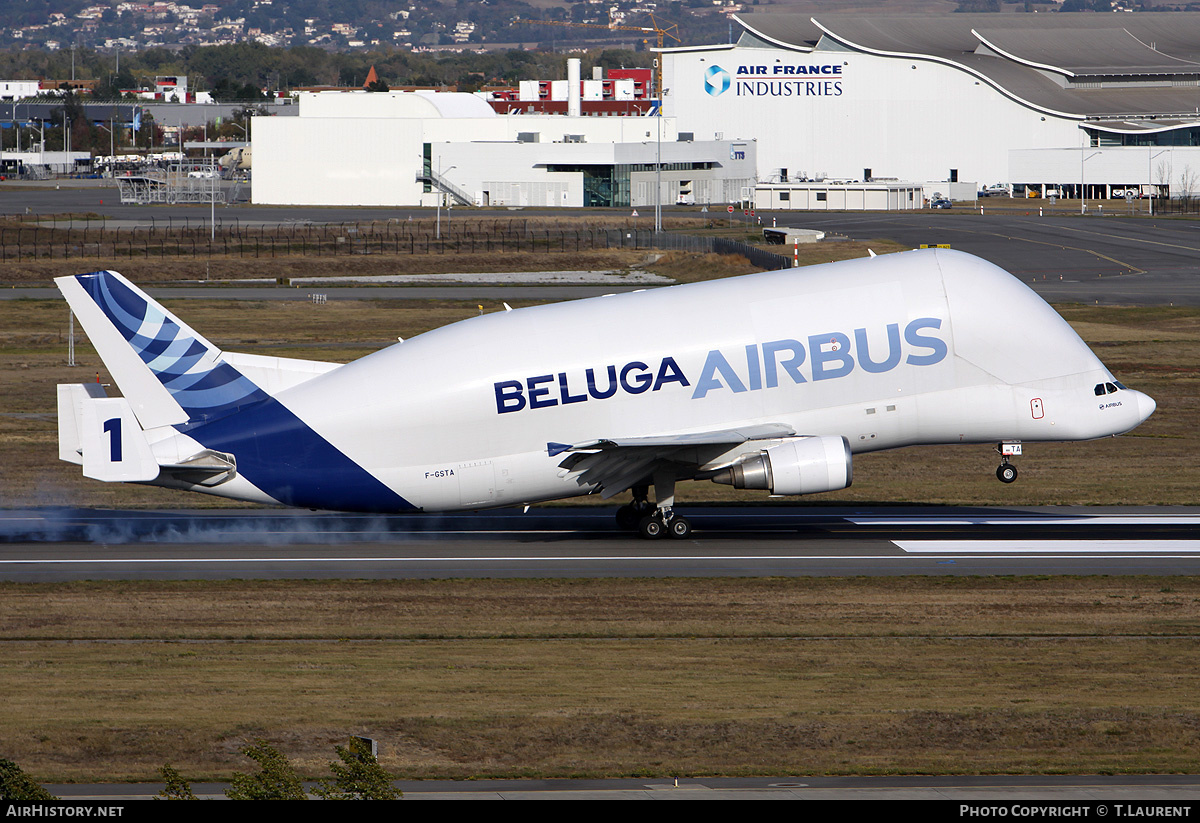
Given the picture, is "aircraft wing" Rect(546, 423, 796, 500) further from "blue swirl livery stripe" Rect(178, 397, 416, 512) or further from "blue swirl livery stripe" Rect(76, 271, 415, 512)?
"blue swirl livery stripe" Rect(178, 397, 416, 512)

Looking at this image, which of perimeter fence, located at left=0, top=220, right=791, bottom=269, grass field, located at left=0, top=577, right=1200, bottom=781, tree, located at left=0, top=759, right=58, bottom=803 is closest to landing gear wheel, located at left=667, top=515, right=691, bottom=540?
grass field, located at left=0, top=577, right=1200, bottom=781

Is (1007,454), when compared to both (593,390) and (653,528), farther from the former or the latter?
(593,390)

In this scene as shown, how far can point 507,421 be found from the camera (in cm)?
3459

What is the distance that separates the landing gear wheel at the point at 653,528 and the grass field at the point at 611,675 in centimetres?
483

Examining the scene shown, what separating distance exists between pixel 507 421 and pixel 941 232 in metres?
115

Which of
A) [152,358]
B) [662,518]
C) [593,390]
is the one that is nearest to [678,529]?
[662,518]

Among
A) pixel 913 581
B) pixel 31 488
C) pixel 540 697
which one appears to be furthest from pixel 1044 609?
pixel 31 488

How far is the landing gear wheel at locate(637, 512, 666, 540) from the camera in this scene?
Answer: 37500 millimetres

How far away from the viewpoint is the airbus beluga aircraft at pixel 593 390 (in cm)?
3438

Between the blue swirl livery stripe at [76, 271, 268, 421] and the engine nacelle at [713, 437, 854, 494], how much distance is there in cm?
1263

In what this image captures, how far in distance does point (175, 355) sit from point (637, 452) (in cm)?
1189

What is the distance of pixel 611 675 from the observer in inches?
1005

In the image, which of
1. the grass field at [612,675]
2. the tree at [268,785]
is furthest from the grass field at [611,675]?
the tree at [268,785]
